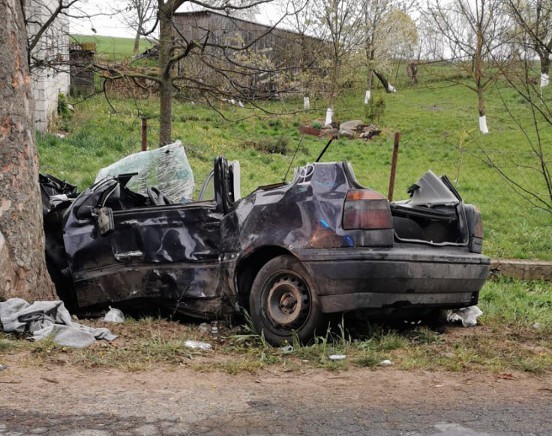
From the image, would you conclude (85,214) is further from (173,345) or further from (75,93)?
(75,93)

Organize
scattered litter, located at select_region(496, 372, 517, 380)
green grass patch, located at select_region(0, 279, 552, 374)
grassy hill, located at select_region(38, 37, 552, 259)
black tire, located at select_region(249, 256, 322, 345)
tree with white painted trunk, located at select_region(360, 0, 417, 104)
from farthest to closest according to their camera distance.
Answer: tree with white painted trunk, located at select_region(360, 0, 417, 104) < grassy hill, located at select_region(38, 37, 552, 259) < black tire, located at select_region(249, 256, 322, 345) < green grass patch, located at select_region(0, 279, 552, 374) < scattered litter, located at select_region(496, 372, 517, 380)

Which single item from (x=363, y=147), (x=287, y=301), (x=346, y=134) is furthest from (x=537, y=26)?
(x=346, y=134)

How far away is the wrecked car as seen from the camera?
5285mm

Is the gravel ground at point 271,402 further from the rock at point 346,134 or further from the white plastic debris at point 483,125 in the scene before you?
the white plastic debris at point 483,125

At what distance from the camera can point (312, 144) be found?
2628cm

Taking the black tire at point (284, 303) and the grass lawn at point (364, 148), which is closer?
the black tire at point (284, 303)

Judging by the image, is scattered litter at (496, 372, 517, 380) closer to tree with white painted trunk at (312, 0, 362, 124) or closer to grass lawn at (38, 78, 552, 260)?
grass lawn at (38, 78, 552, 260)

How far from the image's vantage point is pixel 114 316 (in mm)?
6598

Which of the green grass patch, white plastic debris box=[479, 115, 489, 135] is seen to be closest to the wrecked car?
the green grass patch

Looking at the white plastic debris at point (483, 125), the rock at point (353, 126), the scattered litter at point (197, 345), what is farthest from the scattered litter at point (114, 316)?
the white plastic debris at point (483, 125)

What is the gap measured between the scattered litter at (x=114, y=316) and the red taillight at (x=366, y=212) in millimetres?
2427

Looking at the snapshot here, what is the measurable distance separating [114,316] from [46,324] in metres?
0.95

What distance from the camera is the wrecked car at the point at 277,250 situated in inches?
208

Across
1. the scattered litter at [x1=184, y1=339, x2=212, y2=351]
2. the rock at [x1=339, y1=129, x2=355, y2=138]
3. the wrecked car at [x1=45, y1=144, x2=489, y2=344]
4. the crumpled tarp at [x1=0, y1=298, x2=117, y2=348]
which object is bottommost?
the scattered litter at [x1=184, y1=339, x2=212, y2=351]
